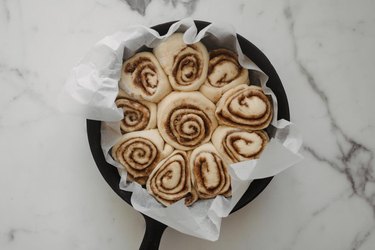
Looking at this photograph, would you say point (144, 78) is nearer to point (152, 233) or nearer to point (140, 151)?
point (140, 151)

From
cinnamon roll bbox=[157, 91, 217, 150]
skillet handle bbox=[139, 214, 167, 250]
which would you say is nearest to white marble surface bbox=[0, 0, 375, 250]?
skillet handle bbox=[139, 214, 167, 250]

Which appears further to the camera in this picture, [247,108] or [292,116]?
[292,116]

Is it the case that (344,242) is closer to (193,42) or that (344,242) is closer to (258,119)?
(258,119)

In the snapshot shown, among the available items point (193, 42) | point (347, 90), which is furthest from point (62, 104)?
point (347, 90)

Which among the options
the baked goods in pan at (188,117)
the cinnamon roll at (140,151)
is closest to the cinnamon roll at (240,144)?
the baked goods in pan at (188,117)

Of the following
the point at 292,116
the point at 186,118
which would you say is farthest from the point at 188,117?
the point at 292,116

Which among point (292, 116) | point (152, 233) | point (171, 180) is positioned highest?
point (292, 116)
